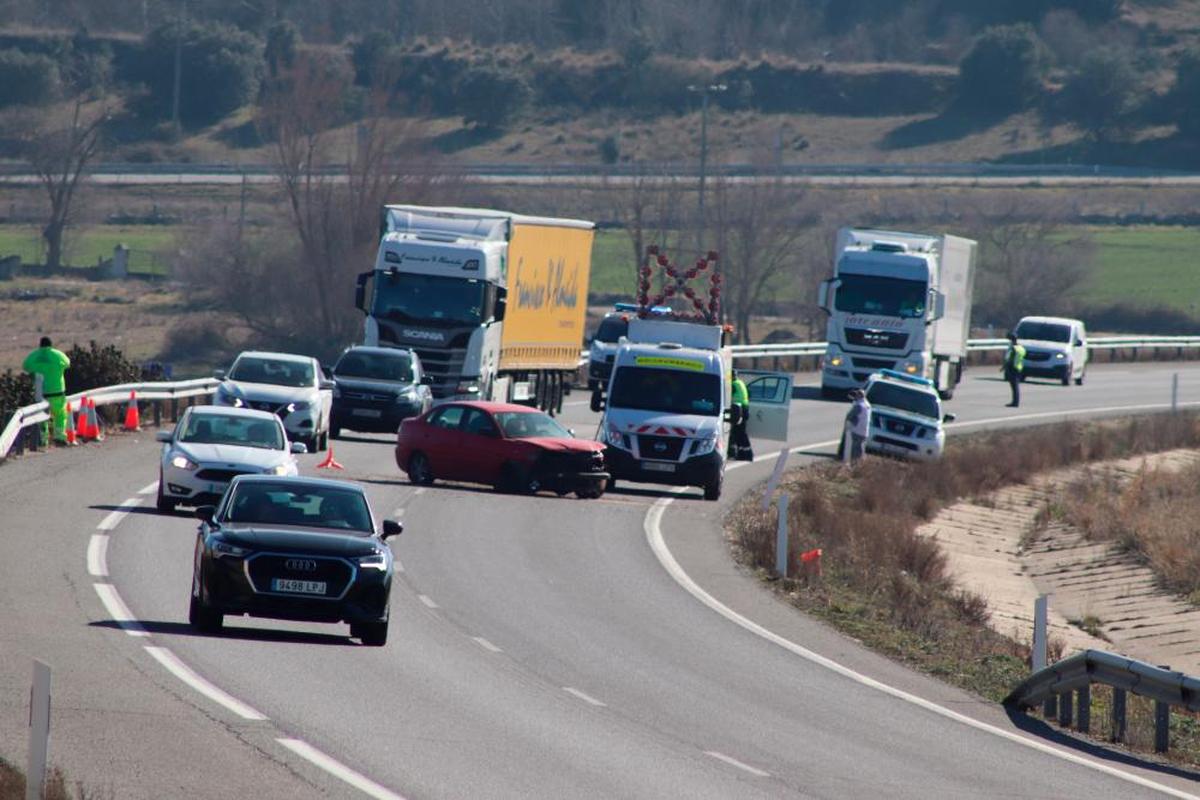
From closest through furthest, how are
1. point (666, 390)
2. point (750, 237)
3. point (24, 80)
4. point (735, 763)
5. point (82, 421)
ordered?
point (735, 763) < point (666, 390) < point (82, 421) < point (750, 237) < point (24, 80)

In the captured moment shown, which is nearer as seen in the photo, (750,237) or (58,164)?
(750,237)

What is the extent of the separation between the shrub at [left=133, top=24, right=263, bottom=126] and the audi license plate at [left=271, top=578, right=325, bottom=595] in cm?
10271

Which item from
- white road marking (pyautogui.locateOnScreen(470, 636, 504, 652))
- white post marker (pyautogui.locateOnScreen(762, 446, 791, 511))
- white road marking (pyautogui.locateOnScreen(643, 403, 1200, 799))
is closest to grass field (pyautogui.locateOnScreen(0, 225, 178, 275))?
white road marking (pyautogui.locateOnScreen(643, 403, 1200, 799))

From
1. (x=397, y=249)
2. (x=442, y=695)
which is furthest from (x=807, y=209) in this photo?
(x=442, y=695)

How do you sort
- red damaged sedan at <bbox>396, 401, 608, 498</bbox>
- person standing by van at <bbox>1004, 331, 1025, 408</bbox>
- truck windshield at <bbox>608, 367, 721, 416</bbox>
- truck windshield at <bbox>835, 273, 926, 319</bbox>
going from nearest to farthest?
red damaged sedan at <bbox>396, 401, 608, 498</bbox>, truck windshield at <bbox>608, 367, 721, 416</bbox>, truck windshield at <bbox>835, 273, 926, 319</bbox>, person standing by van at <bbox>1004, 331, 1025, 408</bbox>

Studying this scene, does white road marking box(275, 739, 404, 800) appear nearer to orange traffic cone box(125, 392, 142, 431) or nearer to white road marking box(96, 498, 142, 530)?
white road marking box(96, 498, 142, 530)

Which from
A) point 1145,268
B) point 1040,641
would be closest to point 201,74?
point 1145,268

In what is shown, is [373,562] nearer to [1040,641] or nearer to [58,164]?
[1040,641]

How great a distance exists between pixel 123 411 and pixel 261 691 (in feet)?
81.2

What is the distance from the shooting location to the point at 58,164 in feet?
317

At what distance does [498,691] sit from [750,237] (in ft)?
217

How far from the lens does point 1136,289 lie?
86.2 m

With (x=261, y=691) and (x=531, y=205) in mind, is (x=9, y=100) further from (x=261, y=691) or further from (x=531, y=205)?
(x=261, y=691)

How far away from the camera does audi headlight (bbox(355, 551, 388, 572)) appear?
17.5 meters
